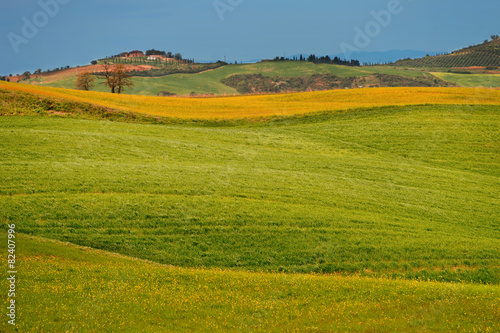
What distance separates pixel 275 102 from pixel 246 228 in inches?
2055

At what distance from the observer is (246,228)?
79.3 feet

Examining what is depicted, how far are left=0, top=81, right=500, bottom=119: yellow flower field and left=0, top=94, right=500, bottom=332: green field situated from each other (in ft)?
46.7

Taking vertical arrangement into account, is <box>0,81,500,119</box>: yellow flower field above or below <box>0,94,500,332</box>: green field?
above

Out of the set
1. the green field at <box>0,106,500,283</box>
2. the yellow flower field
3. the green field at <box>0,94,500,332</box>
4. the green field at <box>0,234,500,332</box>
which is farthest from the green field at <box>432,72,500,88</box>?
the green field at <box>0,234,500,332</box>

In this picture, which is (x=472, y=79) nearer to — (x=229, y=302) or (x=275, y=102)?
(x=275, y=102)

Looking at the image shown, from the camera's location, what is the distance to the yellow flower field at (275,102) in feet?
207

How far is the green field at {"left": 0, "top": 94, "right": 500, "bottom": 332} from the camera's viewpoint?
1427cm

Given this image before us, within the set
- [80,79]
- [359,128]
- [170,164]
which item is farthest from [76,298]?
[80,79]

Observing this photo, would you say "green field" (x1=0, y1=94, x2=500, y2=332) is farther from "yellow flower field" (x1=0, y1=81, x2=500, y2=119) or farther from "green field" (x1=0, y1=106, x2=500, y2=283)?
"yellow flower field" (x1=0, y1=81, x2=500, y2=119)

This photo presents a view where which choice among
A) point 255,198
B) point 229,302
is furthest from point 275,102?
point 229,302

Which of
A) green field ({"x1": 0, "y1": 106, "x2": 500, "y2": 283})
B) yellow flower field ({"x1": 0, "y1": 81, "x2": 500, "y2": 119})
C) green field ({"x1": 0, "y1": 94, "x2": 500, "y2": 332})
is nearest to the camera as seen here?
green field ({"x1": 0, "y1": 94, "x2": 500, "y2": 332})

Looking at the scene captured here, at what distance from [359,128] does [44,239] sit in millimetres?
42467

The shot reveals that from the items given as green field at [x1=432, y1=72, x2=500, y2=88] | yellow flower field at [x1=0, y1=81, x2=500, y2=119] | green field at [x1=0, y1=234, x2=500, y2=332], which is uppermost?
green field at [x1=432, y1=72, x2=500, y2=88]

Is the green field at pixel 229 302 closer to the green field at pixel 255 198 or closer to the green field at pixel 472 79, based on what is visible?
the green field at pixel 255 198
